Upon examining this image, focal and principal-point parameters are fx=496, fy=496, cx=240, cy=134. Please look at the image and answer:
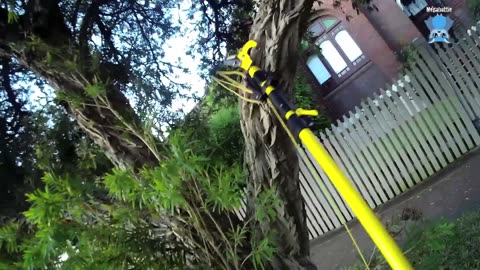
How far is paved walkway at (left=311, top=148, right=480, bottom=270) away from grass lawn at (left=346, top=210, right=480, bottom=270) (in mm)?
537

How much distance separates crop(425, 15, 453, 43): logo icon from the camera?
35.2 ft

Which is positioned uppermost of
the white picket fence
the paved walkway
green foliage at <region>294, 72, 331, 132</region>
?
green foliage at <region>294, 72, 331, 132</region>

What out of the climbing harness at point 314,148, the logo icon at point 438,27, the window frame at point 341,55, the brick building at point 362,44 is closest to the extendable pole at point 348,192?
the climbing harness at point 314,148

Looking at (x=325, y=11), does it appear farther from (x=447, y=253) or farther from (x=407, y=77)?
(x=447, y=253)

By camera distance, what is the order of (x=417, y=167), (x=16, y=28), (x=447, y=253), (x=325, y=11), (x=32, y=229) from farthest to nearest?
(x=325, y=11)
(x=417, y=167)
(x=447, y=253)
(x=16, y=28)
(x=32, y=229)

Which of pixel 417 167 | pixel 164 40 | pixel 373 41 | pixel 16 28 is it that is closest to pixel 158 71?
pixel 164 40

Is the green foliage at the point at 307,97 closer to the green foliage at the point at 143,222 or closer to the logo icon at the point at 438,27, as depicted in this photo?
the logo icon at the point at 438,27

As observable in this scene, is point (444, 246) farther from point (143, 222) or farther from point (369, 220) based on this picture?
point (369, 220)

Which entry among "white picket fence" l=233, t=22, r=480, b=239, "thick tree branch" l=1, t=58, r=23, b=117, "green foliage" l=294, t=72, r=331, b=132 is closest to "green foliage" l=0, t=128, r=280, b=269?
"thick tree branch" l=1, t=58, r=23, b=117

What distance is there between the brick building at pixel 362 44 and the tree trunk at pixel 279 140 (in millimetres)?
8956

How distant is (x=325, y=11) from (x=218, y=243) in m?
9.67

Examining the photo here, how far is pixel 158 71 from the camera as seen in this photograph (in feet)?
→ 15.6

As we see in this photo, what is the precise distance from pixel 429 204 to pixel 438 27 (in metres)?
6.46

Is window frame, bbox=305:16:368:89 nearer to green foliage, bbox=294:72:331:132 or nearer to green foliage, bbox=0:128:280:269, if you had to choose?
green foliage, bbox=294:72:331:132
